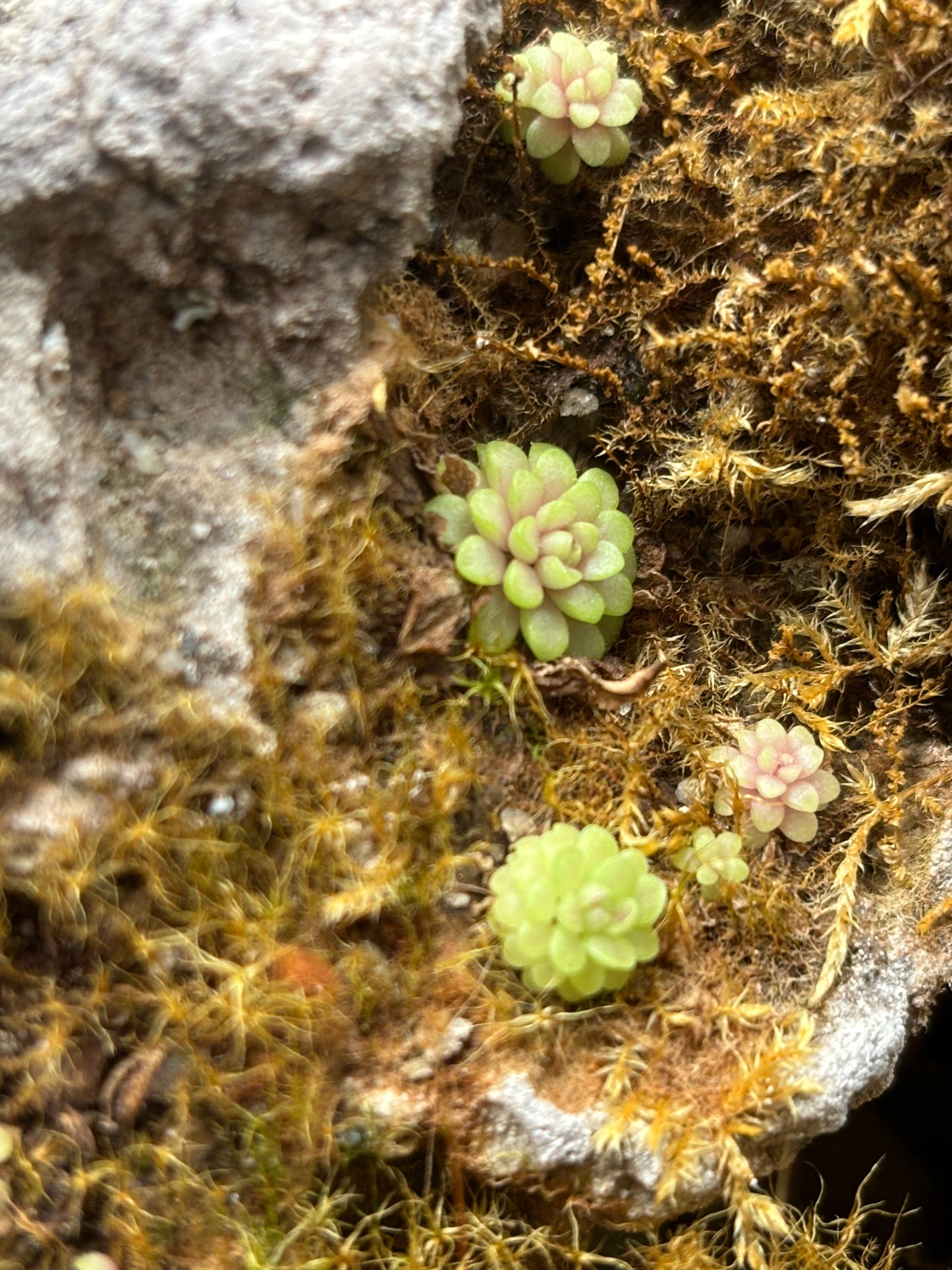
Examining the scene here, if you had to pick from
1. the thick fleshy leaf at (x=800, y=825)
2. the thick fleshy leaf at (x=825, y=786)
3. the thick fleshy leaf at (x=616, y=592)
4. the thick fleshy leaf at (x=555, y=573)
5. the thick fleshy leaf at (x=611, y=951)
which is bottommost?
the thick fleshy leaf at (x=800, y=825)

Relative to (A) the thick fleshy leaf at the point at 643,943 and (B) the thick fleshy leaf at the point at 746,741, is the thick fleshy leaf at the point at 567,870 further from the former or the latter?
(B) the thick fleshy leaf at the point at 746,741

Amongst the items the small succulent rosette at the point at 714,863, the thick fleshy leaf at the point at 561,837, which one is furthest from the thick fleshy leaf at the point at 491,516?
the small succulent rosette at the point at 714,863

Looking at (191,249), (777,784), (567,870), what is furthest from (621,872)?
(191,249)

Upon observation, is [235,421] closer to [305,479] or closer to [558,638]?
[305,479]

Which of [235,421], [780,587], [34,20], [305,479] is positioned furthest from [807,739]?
[34,20]

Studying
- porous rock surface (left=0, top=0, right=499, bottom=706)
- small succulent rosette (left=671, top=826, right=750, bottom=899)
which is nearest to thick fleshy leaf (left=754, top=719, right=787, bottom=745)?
small succulent rosette (left=671, top=826, right=750, bottom=899)

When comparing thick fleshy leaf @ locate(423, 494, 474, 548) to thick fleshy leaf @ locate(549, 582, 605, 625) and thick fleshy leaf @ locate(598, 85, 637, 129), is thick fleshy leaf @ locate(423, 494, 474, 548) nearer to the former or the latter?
thick fleshy leaf @ locate(549, 582, 605, 625)

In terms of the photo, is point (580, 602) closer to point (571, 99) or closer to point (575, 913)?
point (575, 913)
